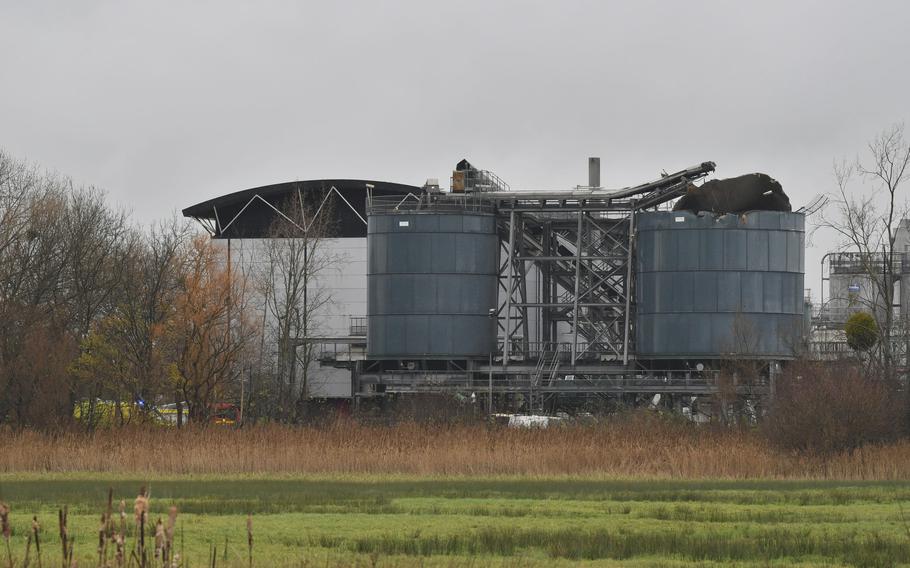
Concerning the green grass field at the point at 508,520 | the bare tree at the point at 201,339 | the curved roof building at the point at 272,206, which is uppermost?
the curved roof building at the point at 272,206

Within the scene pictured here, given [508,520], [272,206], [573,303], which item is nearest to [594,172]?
[573,303]

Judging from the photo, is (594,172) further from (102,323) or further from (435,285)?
(102,323)

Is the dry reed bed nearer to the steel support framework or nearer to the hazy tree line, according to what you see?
the hazy tree line

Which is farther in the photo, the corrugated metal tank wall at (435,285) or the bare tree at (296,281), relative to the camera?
the bare tree at (296,281)

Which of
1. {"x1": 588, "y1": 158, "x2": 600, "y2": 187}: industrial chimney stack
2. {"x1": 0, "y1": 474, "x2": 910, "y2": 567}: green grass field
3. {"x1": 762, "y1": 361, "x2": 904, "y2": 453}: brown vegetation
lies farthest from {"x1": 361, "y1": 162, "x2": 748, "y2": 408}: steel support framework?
{"x1": 0, "y1": 474, "x2": 910, "y2": 567}: green grass field

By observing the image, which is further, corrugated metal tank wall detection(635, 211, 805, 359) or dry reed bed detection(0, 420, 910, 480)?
corrugated metal tank wall detection(635, 211, 805, 359)

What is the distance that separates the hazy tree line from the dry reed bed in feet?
40.9

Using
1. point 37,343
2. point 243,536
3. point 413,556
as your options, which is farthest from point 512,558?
point 37,343

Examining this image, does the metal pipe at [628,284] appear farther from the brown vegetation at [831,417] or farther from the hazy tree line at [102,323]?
the brown vegetation at [831,417]

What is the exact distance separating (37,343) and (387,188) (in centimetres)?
3918

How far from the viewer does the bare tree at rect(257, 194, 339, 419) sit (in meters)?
83.1

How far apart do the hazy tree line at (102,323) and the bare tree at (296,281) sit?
2.24ft

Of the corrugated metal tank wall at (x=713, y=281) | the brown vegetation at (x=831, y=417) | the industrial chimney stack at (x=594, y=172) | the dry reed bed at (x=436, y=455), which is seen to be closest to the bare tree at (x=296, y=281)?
the industrial chimney stack at (x=594, y=172)

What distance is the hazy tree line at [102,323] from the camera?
195 feet
